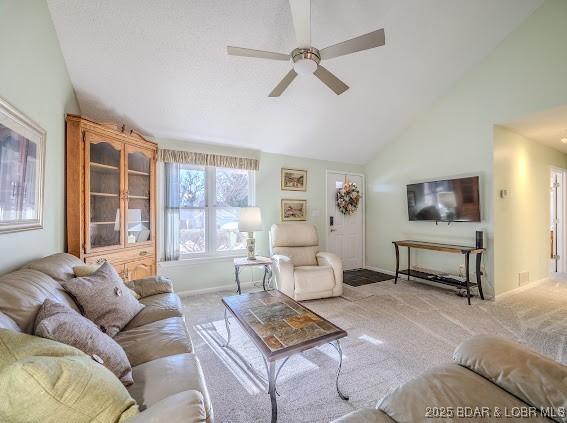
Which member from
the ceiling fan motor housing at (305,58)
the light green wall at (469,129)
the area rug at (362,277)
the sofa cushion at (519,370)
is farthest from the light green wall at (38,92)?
the light green wall at (469,129)

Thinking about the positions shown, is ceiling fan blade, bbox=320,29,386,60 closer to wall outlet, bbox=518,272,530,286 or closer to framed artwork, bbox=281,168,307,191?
framed artwork, bbox=281,168,307,191

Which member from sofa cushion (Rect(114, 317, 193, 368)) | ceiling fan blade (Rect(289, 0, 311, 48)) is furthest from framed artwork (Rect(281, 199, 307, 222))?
sofa cushion (Rect(114, 317, 193, 368))

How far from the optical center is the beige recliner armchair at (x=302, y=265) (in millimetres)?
3229

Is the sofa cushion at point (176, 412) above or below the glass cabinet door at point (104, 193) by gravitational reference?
below

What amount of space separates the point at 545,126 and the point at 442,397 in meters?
4.22

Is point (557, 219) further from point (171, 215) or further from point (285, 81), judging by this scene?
point (171, 215)

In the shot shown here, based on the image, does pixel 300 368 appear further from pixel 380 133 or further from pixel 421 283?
pixel 380 133

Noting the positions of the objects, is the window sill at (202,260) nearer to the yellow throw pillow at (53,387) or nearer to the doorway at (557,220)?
the yellow throw pillow at (53,387)

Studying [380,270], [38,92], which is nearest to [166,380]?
[38,92]

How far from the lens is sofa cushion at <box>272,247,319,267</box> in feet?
12.3

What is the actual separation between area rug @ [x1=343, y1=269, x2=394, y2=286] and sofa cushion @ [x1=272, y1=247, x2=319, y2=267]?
819 mm

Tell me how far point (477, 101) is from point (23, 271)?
16.3 ft

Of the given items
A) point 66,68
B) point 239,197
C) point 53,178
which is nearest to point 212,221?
point 239,197

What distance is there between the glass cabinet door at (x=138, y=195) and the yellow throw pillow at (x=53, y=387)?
89.0 inches
